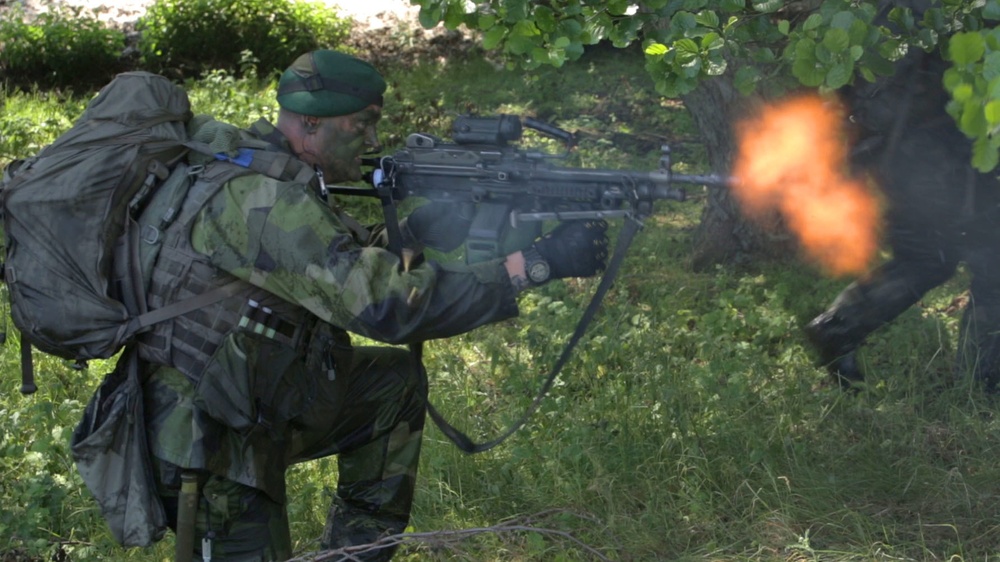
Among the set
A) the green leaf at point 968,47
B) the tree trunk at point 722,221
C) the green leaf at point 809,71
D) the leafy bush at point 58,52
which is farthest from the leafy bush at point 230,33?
the green leaf at point 968,47

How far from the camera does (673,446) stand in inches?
181

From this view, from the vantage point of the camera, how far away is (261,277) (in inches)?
131

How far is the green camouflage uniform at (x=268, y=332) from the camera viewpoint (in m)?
3.29

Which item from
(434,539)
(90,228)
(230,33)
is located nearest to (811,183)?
(434,539)

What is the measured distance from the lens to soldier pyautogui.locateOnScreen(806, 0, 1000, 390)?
486cm

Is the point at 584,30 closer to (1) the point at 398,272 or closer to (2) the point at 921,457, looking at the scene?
(1) the point at 398,272

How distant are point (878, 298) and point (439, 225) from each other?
2.34 m

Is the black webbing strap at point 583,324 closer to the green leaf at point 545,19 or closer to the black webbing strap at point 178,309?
the green leaf at point 545,19

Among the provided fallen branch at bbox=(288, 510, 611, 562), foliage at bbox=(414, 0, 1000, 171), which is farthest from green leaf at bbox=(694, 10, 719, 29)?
fallen branch at bbox=(288, 510, 611, 562)

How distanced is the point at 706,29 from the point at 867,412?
206cm

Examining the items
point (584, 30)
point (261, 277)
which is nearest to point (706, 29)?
point (584, 30)

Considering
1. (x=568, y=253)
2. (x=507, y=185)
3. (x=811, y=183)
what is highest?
(x=811, y=183)

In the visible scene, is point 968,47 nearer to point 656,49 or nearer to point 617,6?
point 656,49

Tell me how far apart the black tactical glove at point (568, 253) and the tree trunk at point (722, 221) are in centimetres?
308
